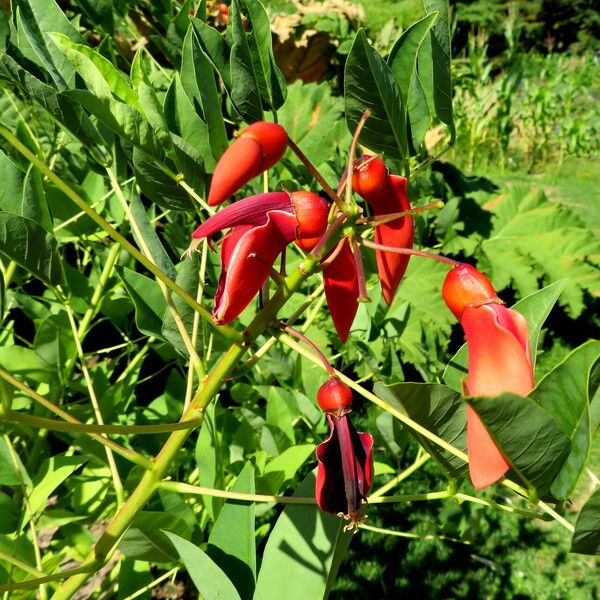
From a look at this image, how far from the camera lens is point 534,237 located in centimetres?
255

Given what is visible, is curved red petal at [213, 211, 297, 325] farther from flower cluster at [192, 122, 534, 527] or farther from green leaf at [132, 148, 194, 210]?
green leaf at [132, 148, 194, 210]

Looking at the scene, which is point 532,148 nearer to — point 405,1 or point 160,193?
point 405,1

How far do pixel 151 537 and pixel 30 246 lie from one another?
282mm

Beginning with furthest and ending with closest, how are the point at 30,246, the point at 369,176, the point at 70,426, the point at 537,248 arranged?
the point at 537,248, the point at 30,246, the point at 369,176, the point at 70,426

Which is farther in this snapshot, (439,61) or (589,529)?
(439,61)

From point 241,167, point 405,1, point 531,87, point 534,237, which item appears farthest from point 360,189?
point 531,87

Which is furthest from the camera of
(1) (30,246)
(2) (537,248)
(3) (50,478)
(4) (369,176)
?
(2) (537,248)

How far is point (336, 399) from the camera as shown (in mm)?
474

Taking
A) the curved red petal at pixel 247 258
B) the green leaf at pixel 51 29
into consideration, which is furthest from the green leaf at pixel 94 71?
the curved red petal at pixel 247 258

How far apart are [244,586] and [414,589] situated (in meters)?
0.98

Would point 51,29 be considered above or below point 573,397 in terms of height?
above

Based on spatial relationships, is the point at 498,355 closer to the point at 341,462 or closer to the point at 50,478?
the point at 341,462

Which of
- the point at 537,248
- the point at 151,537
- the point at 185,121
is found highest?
the point at 185,121

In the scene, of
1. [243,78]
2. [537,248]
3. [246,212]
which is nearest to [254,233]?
[246,212]
